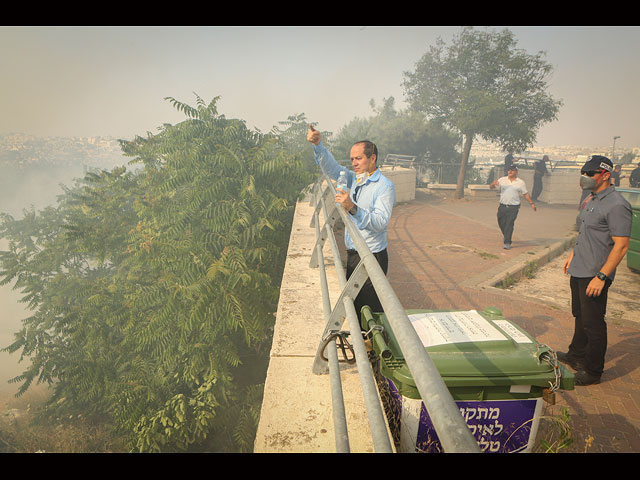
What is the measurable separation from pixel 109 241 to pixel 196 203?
4369mm

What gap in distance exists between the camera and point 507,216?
9.59 meters

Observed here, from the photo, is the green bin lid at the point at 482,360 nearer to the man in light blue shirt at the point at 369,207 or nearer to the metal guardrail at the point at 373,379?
the metal guardrail at the point at 373,379

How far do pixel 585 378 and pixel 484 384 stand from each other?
3062 mm

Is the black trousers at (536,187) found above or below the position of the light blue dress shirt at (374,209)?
below

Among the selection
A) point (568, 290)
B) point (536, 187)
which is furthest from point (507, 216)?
point (536, 187)

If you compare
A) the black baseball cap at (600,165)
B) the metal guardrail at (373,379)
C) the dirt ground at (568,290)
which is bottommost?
the dirt ground at (568,290)

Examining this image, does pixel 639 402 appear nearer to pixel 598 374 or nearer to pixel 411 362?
pixel 598 374

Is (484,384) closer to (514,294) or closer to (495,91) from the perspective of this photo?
(514,294)

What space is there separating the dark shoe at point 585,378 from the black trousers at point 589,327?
38 mm

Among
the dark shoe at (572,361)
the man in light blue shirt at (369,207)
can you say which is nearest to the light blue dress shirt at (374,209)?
the man in light blue shirt at (369,207)

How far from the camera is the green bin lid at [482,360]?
1.91 m

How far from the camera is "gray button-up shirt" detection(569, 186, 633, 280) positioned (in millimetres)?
3512

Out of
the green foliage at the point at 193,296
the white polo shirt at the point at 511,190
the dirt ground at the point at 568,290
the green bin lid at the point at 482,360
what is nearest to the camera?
the green bin lid at the point at 482,360

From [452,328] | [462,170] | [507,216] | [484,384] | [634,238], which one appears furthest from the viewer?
[462,170]
